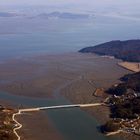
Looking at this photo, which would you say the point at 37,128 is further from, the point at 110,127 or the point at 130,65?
the point at 130,65

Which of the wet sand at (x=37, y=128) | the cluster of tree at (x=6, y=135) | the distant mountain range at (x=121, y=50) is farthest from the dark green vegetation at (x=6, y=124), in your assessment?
the distant mountain range at (x=121, y=50)

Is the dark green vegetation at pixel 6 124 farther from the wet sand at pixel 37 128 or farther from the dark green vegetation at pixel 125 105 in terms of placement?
the dark green vegetation at pixel 125 105

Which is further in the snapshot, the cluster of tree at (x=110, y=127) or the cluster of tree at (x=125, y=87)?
the cluster of tree at (x=125, y=87)

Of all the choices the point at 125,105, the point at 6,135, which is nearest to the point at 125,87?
the point at 125,105

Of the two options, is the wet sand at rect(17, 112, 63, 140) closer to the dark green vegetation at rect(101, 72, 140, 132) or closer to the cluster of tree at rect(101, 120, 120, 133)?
the cluster of tree at rect(101, 120, 120, 133)

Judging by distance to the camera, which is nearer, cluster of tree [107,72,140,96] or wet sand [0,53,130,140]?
wet sand [0,53,130,140]

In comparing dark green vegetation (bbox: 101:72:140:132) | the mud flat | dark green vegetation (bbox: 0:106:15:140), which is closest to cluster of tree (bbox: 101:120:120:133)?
dark green vegetation (bbox: 101:72:140:132)

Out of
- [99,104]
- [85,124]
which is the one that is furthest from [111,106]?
[85,124]
